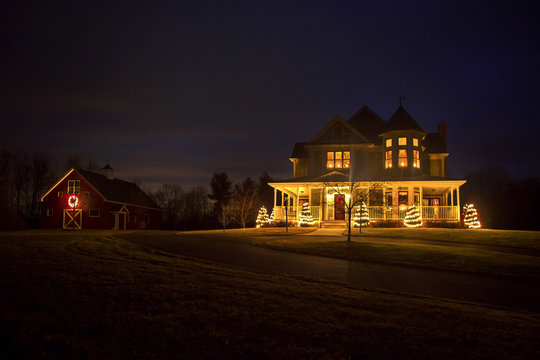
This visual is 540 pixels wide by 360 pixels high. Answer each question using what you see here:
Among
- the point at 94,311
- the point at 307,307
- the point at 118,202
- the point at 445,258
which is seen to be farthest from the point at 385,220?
the point at 118,202

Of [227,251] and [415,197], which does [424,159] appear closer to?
[415,197]

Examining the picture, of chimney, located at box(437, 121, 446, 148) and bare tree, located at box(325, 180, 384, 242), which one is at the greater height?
chimney, located at box(437, 121, 446, 148)

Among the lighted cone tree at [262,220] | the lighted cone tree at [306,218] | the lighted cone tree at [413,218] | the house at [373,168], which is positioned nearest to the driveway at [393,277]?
the lighted cone tree at [306,218]

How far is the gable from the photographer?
32.9m

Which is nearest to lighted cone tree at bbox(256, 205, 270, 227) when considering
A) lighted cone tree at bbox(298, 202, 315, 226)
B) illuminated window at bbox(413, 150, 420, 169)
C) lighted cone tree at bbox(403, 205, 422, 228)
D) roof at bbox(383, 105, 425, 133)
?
lighted cone tree at bbox(298, 202, 315, 226)

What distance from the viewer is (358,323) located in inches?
240

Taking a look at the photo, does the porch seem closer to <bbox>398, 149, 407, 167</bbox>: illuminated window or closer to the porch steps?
the porch steps

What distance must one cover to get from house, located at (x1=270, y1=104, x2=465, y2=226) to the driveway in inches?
606

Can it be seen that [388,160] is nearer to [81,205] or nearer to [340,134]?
[340,134]

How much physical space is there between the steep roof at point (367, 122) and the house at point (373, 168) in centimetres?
10

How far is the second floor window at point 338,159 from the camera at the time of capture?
32.8m

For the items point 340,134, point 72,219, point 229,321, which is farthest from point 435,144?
point 72,219

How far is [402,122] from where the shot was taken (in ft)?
105

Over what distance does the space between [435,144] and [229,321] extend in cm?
3494
